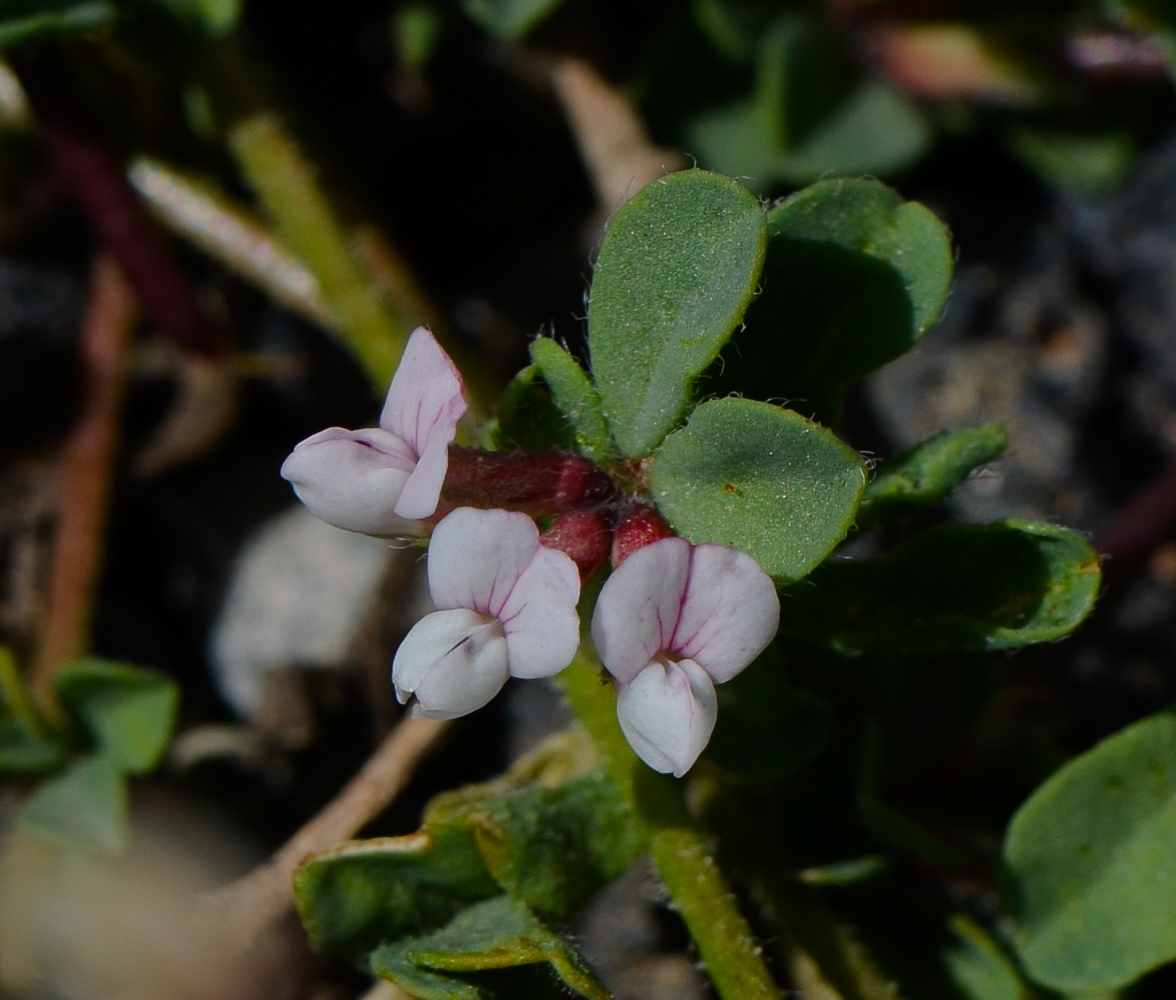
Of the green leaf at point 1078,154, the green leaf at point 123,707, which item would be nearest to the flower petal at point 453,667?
the green leaf at point 123,707

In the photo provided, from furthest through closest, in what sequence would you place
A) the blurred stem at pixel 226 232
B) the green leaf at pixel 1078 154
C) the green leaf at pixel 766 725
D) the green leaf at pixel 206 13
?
1. the green leaf at pixel 1078 154
2. the blurred stem at pixel 226 232
3. the green leaf at pixel 206 13
4. the green leaf at pixel 766 725

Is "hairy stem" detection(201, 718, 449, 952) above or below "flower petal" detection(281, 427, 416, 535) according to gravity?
below

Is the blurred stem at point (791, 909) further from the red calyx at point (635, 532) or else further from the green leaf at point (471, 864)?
the red calyx at point (635, 532)

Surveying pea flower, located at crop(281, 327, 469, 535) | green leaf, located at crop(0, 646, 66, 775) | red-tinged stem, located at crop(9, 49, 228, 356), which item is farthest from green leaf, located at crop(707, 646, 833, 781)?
red-tinged stem, located at crop(9, 49, 228, 356)

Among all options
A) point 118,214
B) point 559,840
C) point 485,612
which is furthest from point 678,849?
point 118,214

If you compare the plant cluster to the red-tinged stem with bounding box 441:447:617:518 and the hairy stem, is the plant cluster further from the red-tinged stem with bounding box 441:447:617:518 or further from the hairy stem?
the hairy stem

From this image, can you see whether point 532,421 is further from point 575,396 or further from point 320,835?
point 320,835
